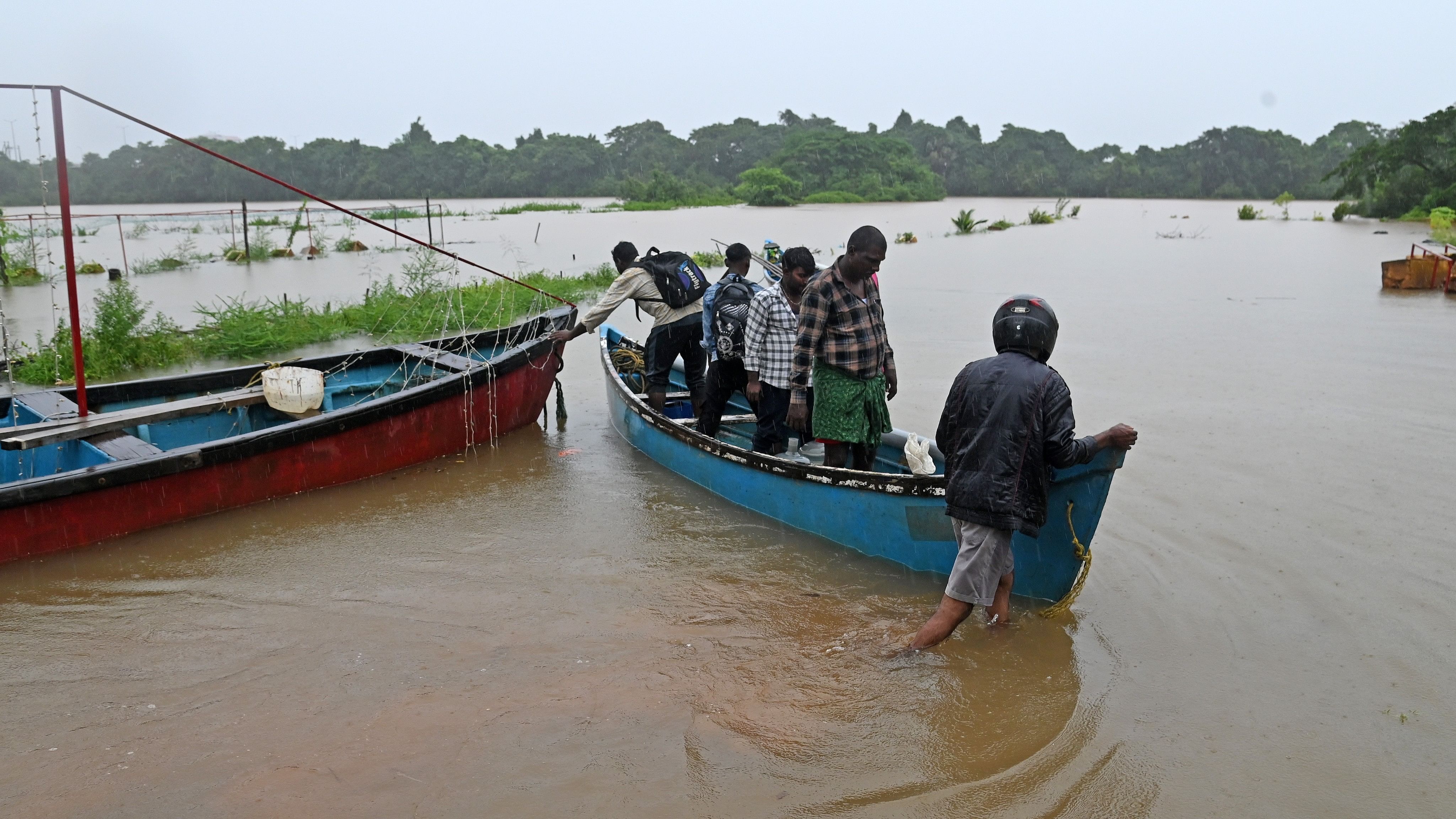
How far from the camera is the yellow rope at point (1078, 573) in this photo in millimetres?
4141

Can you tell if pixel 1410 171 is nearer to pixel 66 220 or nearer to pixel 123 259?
pixel 123 259

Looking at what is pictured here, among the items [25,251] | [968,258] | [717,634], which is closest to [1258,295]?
[968,258]

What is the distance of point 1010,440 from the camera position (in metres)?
3.64

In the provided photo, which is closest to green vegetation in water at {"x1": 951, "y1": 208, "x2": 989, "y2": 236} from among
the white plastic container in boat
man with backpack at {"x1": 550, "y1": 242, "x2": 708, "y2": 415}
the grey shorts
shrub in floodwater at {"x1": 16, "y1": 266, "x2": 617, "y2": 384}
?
A: shrub in floodwater at {"x1": 16, "y1": 266, "x2": 617, "y2": 384}

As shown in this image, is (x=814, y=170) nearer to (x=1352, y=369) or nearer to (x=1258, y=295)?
(x=1258, y=295)

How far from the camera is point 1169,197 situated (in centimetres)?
6094

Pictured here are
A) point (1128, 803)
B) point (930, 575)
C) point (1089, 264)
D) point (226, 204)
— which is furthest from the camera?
point (226, 204)

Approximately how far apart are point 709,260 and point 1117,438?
17260 mm

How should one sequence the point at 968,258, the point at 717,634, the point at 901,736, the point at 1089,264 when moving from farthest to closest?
the point at 968,258 → the point at 1089,264 → the point at 717,634 → the point at 901,736

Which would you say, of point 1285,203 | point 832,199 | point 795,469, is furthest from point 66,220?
point 1285,203

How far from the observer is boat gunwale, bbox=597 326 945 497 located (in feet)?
15.4

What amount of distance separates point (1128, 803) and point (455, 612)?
3.06 meters

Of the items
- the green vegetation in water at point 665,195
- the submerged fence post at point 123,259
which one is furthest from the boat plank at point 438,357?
A: the green vegetation in water at point 665,195

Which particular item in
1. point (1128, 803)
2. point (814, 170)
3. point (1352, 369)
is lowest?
point (1128, 803)
